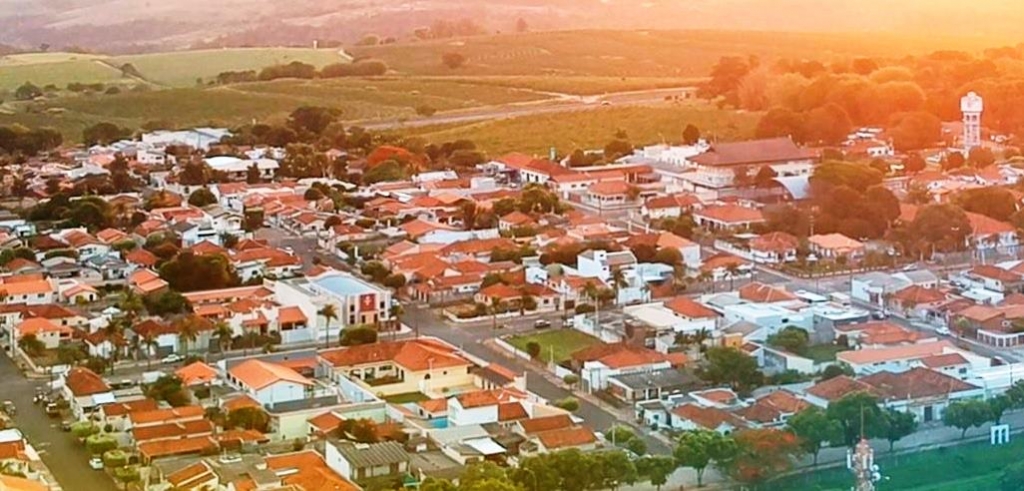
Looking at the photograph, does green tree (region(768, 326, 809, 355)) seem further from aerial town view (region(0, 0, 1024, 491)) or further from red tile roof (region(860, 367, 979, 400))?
red tile roof (region(860, 367, 979, 400))

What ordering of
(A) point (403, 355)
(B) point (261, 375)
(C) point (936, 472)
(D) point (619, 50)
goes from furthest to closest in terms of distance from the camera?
(D) point (619, 50)
(A) point (403, 355)
(B) point (261, 375)
(C) point (936, 472)

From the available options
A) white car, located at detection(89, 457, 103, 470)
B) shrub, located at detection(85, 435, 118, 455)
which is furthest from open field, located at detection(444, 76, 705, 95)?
white car, located at detection(89, 457, 103, 470)

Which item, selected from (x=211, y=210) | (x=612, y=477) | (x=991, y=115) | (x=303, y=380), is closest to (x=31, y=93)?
(x=211, y=210)

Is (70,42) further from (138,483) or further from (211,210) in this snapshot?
(138,483)

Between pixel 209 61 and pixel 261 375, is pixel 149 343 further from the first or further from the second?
pixel 209 61

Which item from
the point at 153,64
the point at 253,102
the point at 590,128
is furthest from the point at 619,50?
the point at 590,128
